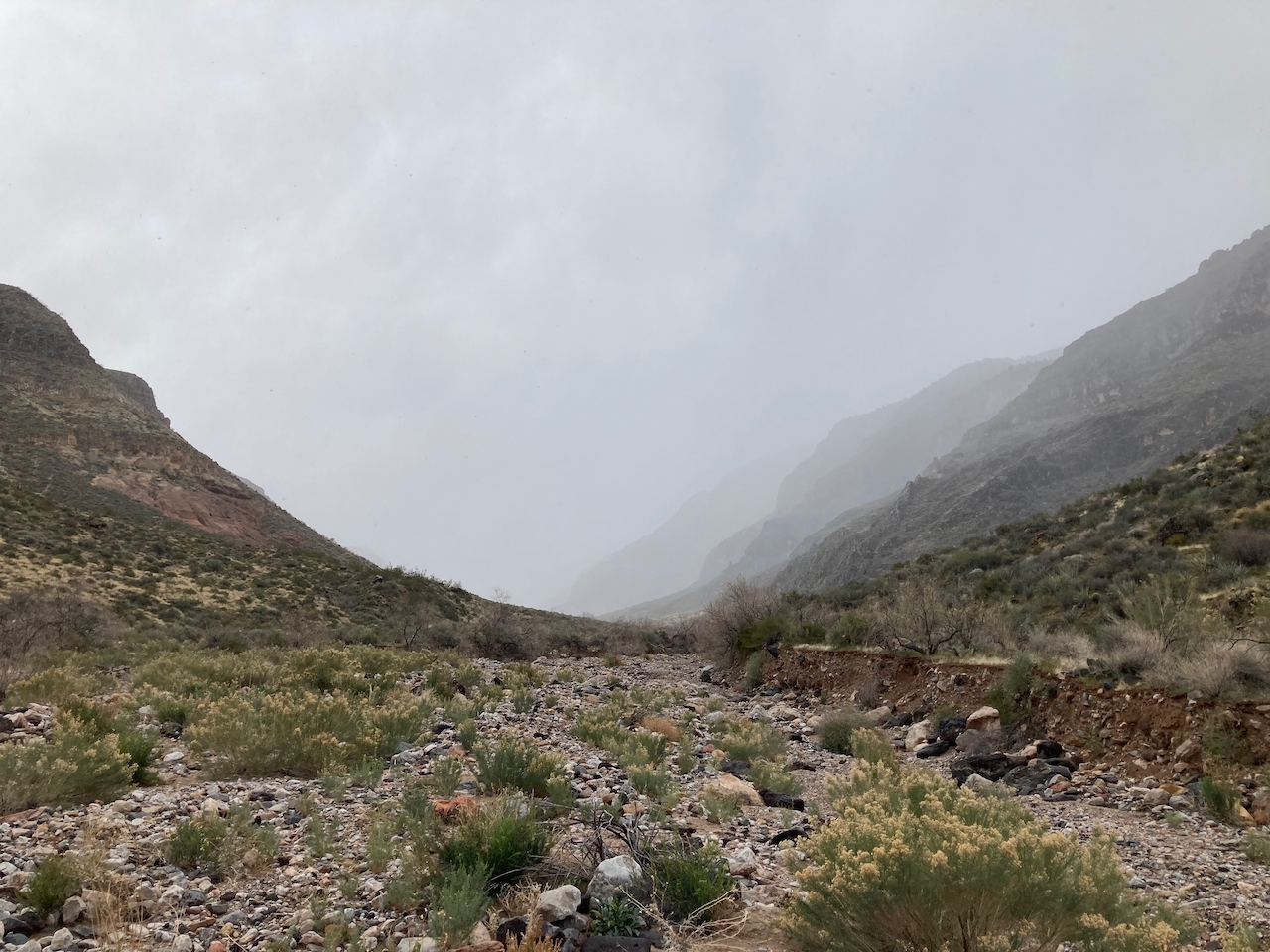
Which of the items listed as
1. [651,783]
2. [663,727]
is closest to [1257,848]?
[651,783]

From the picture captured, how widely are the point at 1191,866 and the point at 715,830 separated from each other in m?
3.88

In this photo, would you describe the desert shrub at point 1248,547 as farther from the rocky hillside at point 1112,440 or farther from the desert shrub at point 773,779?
the rocky hillside at point 1112,440

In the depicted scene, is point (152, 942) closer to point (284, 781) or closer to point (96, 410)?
point (284, 781)

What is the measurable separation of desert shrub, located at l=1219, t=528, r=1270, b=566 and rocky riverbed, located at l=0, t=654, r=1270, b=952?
12.5 meters

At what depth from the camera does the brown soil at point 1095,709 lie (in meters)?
7.26

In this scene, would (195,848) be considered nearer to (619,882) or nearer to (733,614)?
(619,882)

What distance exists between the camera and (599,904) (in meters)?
4.00

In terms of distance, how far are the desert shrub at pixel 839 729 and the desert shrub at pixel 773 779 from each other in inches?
142

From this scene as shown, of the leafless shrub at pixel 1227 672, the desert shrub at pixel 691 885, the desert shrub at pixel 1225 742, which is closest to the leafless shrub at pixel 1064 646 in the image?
the leafless shrub at pixel 1227 672

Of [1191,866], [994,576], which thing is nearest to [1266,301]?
[994,576]

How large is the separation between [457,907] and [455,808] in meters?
1.86

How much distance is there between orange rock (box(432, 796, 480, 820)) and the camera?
502 centimetres

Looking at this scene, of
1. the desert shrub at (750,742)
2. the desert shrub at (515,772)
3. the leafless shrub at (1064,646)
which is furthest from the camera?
the leafless shrub at (1064,646)

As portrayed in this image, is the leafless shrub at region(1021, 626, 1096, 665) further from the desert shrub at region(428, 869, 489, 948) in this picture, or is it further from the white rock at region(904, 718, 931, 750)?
the desert shrub at region(428, 869, 489, 948)
